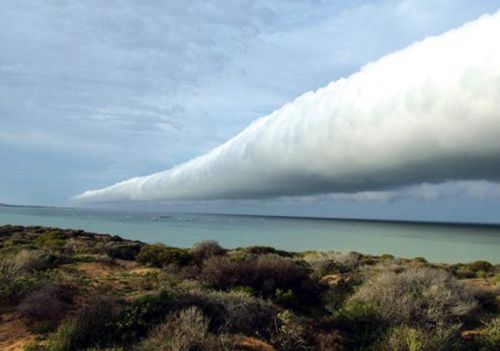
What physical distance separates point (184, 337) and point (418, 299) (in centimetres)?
712

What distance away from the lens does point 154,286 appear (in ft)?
47.8

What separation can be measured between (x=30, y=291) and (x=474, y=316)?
12.6 meters

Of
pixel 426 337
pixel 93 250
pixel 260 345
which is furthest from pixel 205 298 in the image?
pixel 93 250

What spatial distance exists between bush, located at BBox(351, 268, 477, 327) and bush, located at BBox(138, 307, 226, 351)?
4627 millimetres

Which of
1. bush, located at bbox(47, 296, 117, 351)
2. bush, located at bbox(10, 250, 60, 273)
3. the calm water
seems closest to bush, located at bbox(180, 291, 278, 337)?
bush, located at bbox(47, 296, 117, 351)

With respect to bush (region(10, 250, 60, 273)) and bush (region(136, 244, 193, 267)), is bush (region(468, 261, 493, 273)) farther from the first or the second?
bush (region(10, 250, 60, 273))

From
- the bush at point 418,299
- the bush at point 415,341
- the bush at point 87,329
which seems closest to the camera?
the bush at point 87,329

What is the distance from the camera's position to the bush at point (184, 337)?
8406mm

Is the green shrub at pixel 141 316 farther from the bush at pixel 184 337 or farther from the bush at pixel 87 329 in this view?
the bush at pixel 184 337

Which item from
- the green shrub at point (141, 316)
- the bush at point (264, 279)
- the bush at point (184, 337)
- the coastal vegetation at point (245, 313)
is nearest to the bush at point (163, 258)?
the coastal vegetation at point (245, 313)

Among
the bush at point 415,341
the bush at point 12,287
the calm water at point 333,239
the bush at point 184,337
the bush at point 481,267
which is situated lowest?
the calm water at point 333,239

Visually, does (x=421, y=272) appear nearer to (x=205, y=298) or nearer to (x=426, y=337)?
(x=426, y=337)

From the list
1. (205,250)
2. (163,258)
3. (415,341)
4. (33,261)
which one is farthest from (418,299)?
(205,250)

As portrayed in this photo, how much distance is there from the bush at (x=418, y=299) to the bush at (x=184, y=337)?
463 cm
